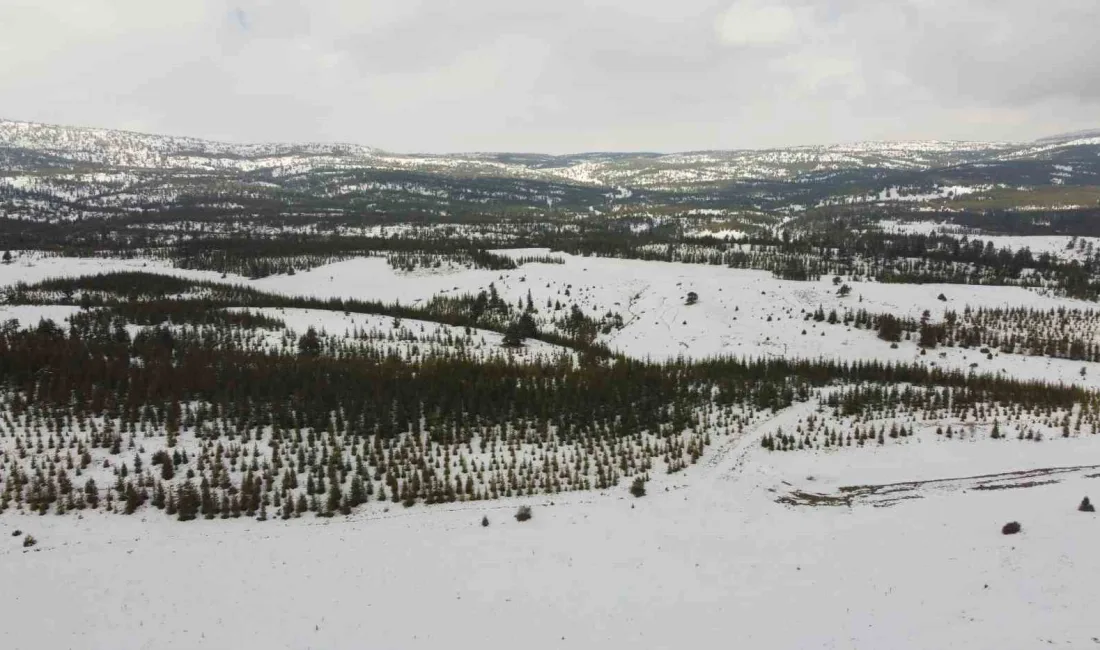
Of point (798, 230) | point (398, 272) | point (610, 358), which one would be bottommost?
point (610, 358)

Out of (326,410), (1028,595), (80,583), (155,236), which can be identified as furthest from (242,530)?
(155,236)

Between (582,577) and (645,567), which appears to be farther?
(645,567)

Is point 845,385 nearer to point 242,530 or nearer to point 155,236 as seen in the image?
point 242,530
